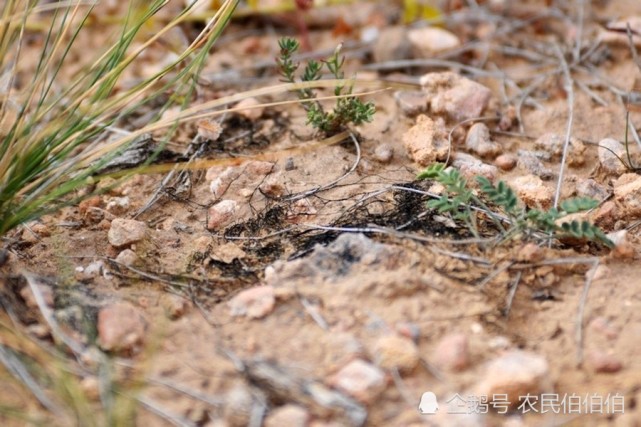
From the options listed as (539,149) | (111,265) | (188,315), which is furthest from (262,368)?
(539,149)

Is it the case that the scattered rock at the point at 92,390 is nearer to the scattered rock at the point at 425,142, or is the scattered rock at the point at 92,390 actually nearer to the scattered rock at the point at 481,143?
the scattered rock at the point at 425,142

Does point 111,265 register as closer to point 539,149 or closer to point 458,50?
point 539,149

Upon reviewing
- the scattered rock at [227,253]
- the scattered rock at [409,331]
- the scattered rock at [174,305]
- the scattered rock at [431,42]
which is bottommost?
the scattered rock at [431,42]

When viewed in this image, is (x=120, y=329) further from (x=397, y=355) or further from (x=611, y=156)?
(x=611, y=156)

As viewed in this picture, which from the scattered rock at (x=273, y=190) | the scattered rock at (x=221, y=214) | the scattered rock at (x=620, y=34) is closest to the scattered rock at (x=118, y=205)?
the scattered rock at (x=221, y=214)

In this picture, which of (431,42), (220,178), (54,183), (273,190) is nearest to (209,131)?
(220,178)

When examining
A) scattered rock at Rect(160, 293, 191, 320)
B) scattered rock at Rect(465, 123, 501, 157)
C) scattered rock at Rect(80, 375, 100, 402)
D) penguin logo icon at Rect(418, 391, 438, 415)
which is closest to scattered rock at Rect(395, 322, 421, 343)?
penguin logo icon at Rect(418, 391, 438, 415)

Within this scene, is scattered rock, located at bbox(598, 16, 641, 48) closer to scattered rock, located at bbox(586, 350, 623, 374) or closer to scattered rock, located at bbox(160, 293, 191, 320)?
scattered rock, located at bbox(586, 350, 623, 374)
